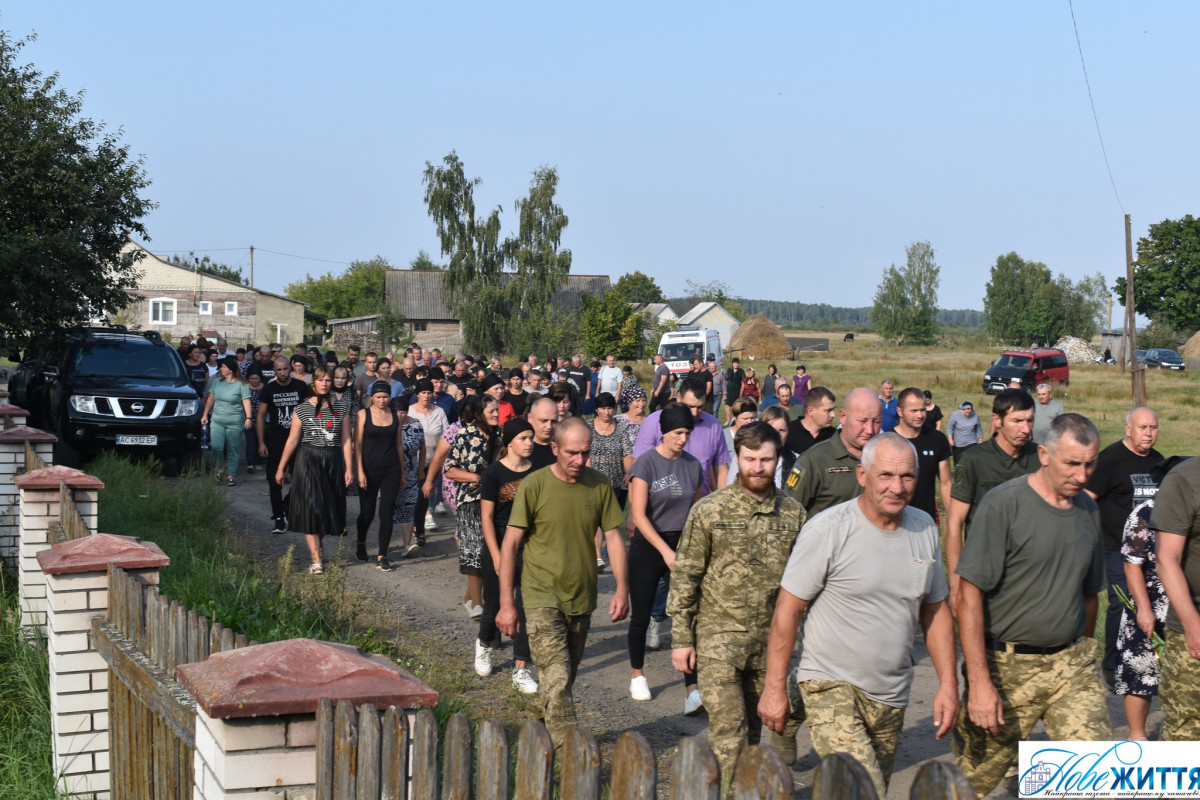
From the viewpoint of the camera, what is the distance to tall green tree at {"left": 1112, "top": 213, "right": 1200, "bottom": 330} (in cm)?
8194

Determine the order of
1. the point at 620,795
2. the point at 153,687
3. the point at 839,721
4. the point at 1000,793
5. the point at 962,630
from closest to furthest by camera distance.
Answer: the point at 620,795, the point at 153,687, the point at 839,721, the point at 962,630, the point at 1000,793

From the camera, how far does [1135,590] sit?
6.10 m

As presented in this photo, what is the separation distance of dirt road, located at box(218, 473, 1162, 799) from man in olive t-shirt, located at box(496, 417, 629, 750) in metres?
0.84

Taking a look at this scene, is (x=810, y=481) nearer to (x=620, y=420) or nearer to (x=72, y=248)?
(x=620, y=420)

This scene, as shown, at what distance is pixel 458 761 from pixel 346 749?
342 millimetres

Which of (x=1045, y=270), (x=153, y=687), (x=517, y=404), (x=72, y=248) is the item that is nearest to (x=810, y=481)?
(x=153, y=687)

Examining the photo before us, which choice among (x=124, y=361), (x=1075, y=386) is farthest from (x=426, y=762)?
(x=1075, y=386)

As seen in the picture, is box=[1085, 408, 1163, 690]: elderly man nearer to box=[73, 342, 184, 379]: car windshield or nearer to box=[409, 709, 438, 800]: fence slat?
box=[409, 709, 438, 800]: fence slat

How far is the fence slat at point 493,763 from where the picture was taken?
8.70 feet

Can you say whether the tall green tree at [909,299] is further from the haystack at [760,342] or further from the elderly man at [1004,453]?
the elderly man at [1004,453]

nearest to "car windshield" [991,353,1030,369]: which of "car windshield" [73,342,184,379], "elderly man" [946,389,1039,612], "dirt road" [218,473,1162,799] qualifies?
"car windshield" [73,342,184,379]

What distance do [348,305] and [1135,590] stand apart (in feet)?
337

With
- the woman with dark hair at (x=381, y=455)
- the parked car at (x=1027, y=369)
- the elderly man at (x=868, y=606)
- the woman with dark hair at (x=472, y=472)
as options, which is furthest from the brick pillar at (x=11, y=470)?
the parked car at (x=1027, y=369)

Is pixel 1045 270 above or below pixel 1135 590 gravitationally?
above
